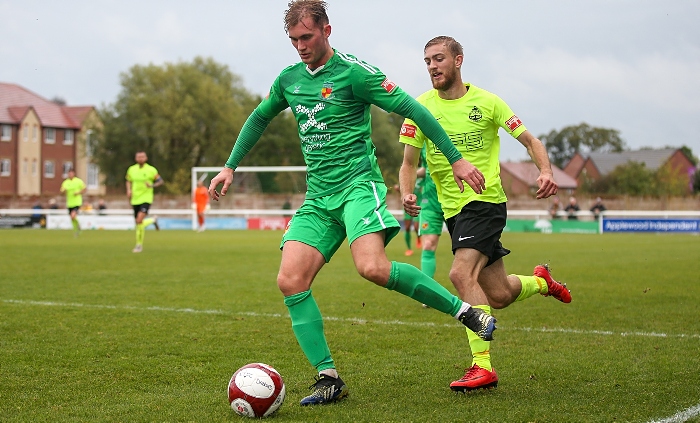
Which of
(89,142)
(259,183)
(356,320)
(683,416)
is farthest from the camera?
(89,142)

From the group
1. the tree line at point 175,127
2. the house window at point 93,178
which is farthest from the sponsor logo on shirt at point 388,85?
the house window at point 93,178

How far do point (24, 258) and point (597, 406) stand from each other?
15.8 m

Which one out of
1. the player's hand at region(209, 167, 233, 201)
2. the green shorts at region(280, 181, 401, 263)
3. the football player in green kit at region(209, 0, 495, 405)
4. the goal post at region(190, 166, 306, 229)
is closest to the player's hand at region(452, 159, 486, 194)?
the football player in green kit at region(209, 0, 495, 405)

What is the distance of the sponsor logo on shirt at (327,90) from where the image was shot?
16.8ft

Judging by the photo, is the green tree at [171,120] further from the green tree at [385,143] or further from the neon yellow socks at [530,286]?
the neon yellow socks at [530,286]

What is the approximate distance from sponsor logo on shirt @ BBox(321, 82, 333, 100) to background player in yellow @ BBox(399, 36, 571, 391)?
0.92 meters

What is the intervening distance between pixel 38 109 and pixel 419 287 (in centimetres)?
8261

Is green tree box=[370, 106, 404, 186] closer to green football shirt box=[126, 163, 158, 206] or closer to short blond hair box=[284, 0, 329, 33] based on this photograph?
green football shirt box=[126, 163, 158, 206]

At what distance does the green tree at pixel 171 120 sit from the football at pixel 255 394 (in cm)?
6498

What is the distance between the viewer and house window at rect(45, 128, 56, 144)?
80625 millimetres

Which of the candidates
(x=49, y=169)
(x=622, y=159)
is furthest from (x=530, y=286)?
(x=622, y=159)

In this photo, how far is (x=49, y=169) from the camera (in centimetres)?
8106

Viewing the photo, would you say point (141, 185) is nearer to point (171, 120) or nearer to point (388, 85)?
point (388, 85)

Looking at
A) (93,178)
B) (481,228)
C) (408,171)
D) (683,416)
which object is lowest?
(683,416)
